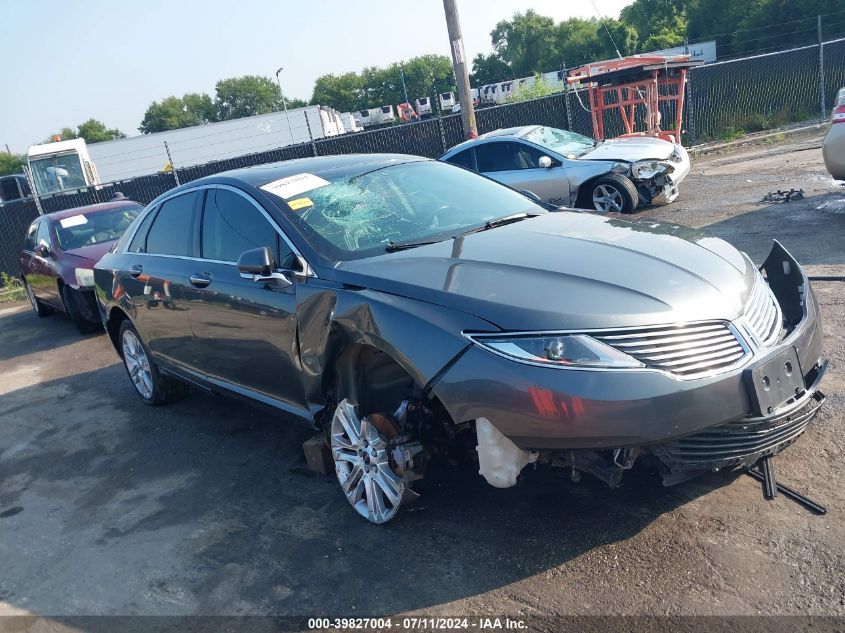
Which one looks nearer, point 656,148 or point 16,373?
point 16,373

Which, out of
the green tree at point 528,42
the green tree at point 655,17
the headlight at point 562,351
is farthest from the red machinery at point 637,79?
the green tree at point 528,42

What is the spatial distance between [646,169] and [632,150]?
53cm

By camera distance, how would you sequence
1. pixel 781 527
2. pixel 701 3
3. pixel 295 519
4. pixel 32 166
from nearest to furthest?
pixel 781 527 → pixel 295 519 → pixel 32 166 → pixel 701 3

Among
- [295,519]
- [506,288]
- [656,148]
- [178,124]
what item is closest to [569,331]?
[506,288]

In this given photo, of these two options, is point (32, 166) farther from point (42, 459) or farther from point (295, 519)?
point (295, 519)

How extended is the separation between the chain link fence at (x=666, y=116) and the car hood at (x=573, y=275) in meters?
14.9

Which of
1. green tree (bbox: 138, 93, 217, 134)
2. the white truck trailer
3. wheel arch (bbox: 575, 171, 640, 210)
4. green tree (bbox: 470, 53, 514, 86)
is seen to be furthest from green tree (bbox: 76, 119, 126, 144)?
wheel arch (bbox: 575, 171, 640, 210)

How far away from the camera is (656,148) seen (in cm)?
1127

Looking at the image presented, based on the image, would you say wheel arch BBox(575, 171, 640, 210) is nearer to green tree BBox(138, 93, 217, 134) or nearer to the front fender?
the front fender

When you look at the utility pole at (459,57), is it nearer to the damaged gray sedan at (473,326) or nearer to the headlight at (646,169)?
the headlight at (646,169)

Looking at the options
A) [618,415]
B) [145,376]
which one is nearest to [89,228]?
[145,376]

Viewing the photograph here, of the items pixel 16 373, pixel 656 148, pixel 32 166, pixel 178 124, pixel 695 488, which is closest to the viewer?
pixel 695 488

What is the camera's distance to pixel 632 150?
1124 cm

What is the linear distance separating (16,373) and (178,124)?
11861 centimetres
